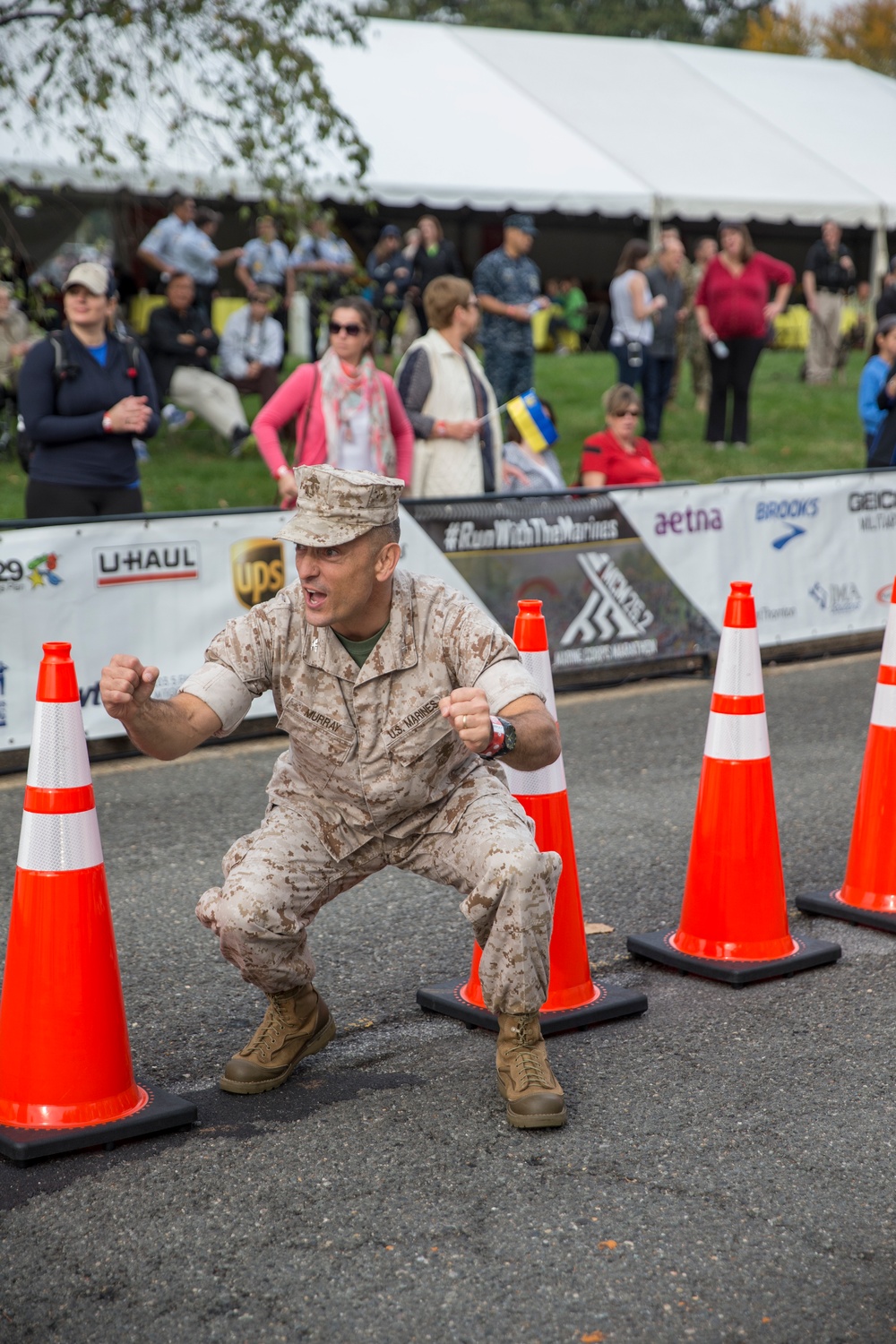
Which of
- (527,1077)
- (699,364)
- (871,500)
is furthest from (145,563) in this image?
(699,364)

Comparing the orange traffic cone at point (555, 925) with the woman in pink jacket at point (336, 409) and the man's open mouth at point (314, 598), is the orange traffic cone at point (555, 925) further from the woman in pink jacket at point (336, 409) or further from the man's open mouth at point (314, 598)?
the woman in pink jacket at point (336, 409)

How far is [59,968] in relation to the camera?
3680 mm

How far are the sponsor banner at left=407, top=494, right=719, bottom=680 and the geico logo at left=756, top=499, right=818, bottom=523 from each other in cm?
78

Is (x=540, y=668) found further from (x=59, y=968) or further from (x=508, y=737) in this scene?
(x=59, y=968)

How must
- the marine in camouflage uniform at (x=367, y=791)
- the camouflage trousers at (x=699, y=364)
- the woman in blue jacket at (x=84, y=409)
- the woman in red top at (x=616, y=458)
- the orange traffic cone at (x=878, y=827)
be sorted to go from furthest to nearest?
the camouflage trousers at (x=699, y=364), the woman in red top at (x=616, y=458), the woman in blue jacket at (x=84, y=409), the orange traffic cone at (x=878, y=827), the marine in camouflage uniform at (x=367, y=791)

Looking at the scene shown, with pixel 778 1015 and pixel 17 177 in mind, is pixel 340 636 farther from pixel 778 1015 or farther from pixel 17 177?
pixel 17 177

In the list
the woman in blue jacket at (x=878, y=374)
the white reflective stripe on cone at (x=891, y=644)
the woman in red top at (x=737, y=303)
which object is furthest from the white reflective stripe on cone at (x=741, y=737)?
the woman in red top at (x=737, y=303)

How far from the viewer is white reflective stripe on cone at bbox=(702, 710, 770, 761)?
4926 mm

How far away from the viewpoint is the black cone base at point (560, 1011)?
437 cm

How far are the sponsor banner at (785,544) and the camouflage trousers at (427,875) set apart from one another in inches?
219

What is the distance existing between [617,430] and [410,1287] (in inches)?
296

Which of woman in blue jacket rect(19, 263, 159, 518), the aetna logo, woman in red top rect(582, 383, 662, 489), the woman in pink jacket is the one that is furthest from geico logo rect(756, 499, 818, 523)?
woman in blue jacket rect(19, 263, 159, 518)

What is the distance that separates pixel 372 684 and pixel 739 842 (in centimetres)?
158

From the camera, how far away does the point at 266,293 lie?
1578 centimetres
